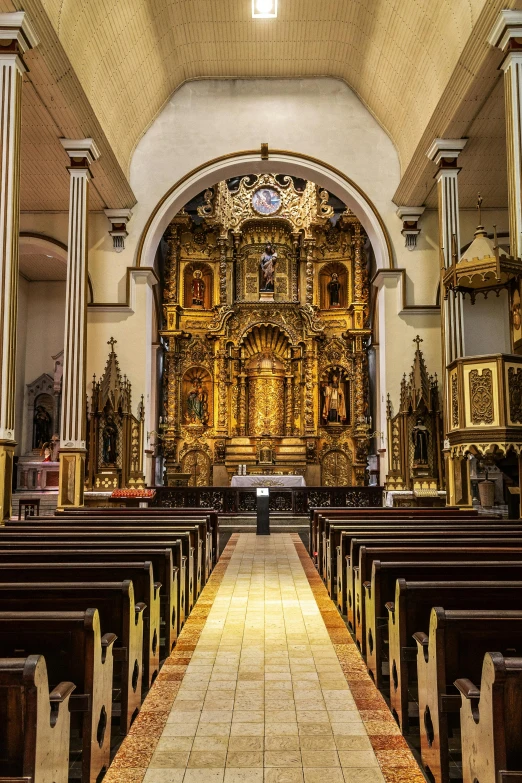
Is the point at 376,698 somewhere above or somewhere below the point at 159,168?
below

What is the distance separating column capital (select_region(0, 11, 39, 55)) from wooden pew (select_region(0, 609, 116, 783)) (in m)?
7.75

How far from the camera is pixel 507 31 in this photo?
886 cm

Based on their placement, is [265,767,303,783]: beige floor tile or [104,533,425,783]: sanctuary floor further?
[104,533,425,783]: sanctuary floor

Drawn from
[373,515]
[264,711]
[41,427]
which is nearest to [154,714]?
[264,711]

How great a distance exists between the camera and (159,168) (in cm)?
1608

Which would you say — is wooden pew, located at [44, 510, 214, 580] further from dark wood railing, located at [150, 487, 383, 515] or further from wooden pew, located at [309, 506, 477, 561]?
dark wood railing, located at [150, 487, 383, 515]

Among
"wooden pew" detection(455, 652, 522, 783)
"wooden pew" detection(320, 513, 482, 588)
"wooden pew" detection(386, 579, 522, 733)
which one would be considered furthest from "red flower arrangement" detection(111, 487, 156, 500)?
"wooden pew" detection(455, 652, 522, 783)

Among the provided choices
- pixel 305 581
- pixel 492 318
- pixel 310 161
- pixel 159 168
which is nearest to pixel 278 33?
pixel 310 161

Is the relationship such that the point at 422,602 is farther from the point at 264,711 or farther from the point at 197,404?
the point at 197,404

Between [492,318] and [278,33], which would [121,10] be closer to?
[278,33]

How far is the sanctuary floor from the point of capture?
3238mm

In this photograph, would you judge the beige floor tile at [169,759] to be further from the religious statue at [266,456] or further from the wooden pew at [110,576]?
the religious statue at [266,456]

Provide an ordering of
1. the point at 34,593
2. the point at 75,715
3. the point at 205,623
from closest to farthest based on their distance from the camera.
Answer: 1. the point at 75,715
2. the point at 34,593
3. the point at 205,623

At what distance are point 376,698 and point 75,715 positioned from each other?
1899 mm
